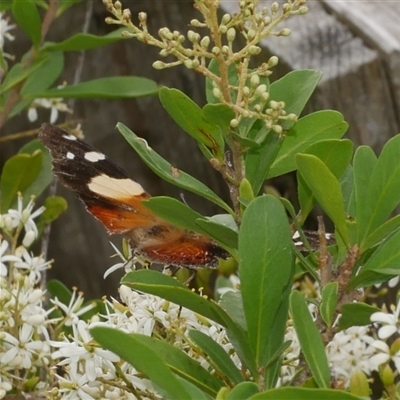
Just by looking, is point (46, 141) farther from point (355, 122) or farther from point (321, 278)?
point (355, 122)

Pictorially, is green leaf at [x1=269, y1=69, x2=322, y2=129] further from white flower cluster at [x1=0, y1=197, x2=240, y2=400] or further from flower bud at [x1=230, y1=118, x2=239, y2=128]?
white flower cluster at [x1=0, y1=197, x2=240, y2=400]

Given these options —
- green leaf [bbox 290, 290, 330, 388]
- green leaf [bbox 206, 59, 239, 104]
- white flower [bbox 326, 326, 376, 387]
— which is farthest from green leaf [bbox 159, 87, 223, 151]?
white flower [bbox 326, 326, 376, 387]

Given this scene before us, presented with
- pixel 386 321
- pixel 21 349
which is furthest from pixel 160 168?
pixel 21 349

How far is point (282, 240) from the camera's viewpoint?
0.80m

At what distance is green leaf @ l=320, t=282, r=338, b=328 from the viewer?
788mm

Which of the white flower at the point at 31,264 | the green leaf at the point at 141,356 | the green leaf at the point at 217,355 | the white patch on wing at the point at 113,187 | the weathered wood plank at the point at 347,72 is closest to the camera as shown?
the green leaf at the point at 141,356

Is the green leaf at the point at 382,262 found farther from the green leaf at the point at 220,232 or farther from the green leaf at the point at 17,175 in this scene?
the green leaf at the point at 17,175

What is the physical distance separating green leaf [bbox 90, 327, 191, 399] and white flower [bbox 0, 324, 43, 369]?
43cm

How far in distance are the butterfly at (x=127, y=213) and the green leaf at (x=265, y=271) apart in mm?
180

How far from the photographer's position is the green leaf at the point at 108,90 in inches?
62.8

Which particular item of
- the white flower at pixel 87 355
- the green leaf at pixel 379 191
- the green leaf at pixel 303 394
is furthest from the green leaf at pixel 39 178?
the green leaf at pixel 303 394

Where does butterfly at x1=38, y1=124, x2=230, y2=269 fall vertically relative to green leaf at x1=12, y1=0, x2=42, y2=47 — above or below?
below

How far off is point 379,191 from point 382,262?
77mm

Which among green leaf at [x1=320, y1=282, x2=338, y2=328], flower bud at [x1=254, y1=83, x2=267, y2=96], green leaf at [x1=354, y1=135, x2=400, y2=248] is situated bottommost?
green leaf at [x1=320, y1=282, x2=338, y2=328]
